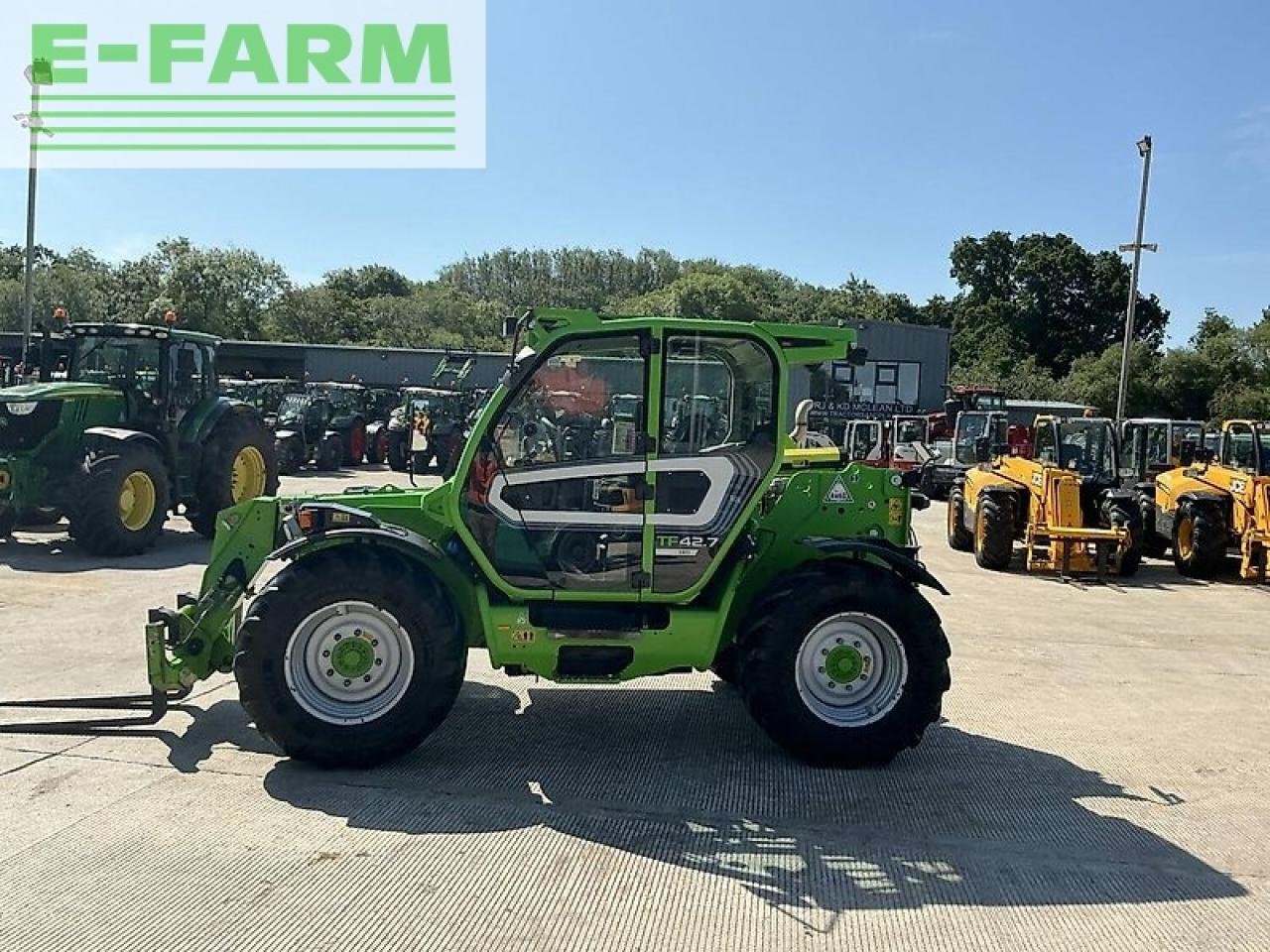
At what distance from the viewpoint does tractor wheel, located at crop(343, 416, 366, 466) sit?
25469 millimetres

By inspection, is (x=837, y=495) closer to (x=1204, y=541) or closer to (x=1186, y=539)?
(x=1204, y=541)

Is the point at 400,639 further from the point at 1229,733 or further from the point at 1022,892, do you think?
the point at 1229,733

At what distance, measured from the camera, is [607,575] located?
216 inches

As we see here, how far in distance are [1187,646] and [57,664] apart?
27.9 feet

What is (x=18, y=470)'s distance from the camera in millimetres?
11531

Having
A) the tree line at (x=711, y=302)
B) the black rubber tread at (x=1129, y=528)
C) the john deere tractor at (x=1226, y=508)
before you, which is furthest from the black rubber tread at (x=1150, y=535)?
the tree line at (x=711, y=302)

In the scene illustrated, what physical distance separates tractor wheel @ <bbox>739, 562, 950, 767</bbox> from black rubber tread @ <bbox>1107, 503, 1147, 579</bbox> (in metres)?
8.63

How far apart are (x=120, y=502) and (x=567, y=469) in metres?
7.78

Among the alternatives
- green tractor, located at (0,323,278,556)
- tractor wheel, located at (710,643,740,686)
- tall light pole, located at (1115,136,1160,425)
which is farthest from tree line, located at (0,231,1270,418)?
tractor wheel, located at (710,643,740,686)

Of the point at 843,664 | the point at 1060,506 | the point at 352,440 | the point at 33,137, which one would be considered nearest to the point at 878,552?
the point at 843,664

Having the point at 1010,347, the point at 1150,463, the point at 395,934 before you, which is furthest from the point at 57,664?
the point at 1010,347

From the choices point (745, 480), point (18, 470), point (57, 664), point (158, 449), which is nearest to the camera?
point (745, 480)

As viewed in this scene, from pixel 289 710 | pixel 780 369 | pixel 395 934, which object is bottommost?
pixel 395 934

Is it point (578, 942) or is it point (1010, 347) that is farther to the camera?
point (1010, 347)
